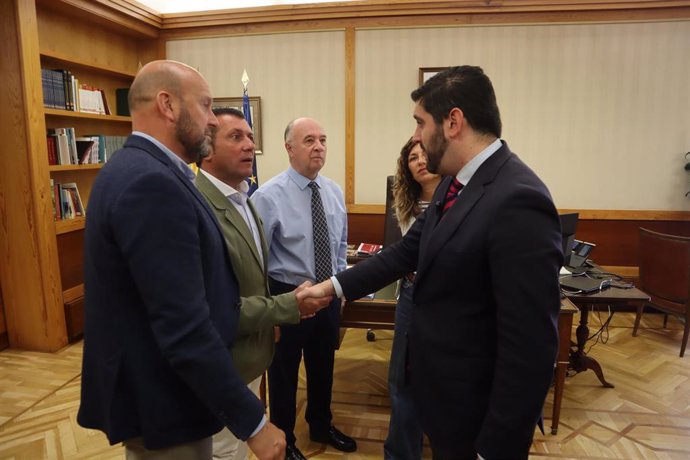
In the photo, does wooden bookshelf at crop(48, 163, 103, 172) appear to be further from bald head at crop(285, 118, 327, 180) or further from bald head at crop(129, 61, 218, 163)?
bald head at crop(129, 61, 218, 163)

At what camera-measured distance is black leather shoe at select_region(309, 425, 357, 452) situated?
247 centimetres

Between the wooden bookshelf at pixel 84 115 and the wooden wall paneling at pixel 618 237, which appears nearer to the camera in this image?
the wooden bookshelf at pixel 84 115

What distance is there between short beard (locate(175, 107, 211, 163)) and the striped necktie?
3.94 ft

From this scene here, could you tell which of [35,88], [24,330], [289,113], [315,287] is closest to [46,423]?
[24,330]

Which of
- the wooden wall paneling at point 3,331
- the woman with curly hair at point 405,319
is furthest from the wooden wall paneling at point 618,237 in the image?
the wooden wall paneling at point 3,331

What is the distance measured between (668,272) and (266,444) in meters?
3.74

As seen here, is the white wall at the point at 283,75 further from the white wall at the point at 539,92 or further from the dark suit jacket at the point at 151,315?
the dark suit jacket at the point at 151,315

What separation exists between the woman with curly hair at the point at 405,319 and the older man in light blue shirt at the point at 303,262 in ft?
1.41

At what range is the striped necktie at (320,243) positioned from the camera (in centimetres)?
239

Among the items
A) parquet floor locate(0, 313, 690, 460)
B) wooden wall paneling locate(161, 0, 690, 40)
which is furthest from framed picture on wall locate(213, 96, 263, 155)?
parquet floor locate(0, 313, 690, 460)

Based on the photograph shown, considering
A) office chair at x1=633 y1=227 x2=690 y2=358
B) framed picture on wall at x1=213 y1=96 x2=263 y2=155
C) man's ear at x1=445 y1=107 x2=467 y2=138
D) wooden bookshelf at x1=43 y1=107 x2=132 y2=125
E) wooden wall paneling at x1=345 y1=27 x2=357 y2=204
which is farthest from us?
framed picture on wall at x1=213 y1=96 x2=263 y2=155

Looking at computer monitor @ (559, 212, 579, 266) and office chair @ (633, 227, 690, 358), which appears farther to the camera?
office chair @ (633, 227, 690, 358)

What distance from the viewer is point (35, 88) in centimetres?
346

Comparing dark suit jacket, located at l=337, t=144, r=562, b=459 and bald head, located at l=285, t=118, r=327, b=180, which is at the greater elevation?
bald head, located at l=285, t=118, r=327, b=180
